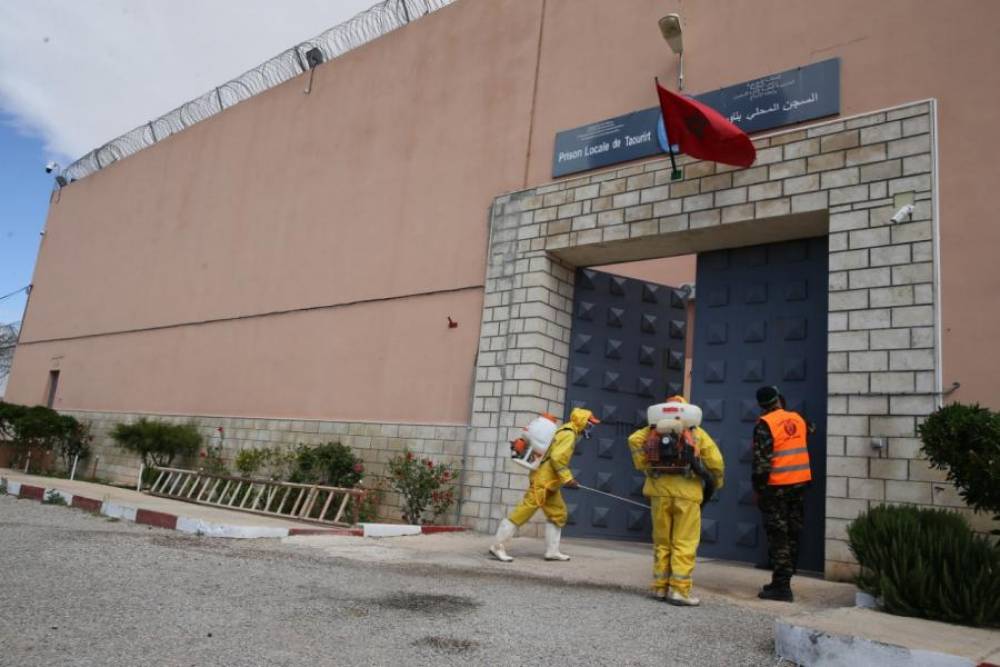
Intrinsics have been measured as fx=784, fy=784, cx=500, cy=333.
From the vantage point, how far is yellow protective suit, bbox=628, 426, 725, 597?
5461mm

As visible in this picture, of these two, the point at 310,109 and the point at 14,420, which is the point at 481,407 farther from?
the point at 14,420

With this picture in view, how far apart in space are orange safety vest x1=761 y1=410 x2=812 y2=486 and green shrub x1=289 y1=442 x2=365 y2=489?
5.93 metres

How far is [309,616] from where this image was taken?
4.22 m

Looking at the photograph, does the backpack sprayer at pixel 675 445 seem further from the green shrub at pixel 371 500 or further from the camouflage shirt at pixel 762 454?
the green shrub at pixel 371 500

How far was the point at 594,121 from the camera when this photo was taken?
9.66 metres

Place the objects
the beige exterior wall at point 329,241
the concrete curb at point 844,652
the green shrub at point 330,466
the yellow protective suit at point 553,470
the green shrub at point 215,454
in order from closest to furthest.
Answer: the concrete curb at point 844,652
the yellow protective suit at point 553,470
the green shrub at point 330,466
the beige exterior wall at point 329,241
the green shrub at point 215,454

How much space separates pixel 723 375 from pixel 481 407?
2937 millimetres

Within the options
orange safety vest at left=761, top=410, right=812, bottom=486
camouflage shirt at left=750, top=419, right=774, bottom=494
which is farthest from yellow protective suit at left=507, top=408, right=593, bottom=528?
orange safety vest at left=761, top=410, right=812, bottom=486

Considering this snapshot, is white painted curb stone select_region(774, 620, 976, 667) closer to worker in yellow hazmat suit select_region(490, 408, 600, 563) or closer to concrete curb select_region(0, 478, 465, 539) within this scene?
worker in yellow hazmat suit select_region(490, 408, 600, 563)

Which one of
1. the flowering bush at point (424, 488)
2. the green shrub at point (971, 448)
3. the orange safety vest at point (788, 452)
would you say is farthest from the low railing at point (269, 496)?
the green shrub at point (971, 448)

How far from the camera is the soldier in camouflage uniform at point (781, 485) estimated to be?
18.9ft

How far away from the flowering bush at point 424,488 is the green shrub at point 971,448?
5.90 meters

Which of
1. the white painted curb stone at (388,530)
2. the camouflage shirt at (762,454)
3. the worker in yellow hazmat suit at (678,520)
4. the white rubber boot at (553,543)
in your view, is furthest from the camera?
the white painted curb stone at (388,530)

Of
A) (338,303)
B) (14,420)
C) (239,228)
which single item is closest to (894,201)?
(338,303)
